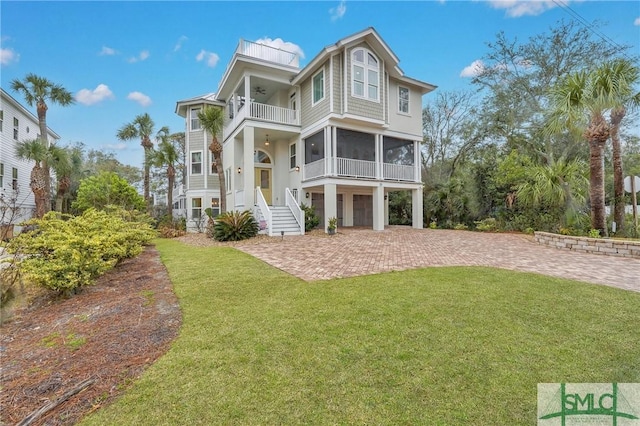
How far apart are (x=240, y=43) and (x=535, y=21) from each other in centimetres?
1765

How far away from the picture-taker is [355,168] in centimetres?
1519

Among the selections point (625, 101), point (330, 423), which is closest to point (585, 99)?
point (625, 101)

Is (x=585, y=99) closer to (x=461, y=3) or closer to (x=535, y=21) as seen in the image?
(x=461, y=3)

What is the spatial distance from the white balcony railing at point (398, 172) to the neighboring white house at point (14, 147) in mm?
20725

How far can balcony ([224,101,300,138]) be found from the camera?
14.8 metres

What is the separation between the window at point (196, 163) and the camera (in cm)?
2067

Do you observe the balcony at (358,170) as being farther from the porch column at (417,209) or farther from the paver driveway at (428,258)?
the paver driveway at (428,258)

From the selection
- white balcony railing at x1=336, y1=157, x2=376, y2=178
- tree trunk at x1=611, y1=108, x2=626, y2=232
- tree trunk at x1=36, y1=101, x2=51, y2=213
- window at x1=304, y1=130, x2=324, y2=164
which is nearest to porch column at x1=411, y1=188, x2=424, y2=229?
white balcony railing at x1=336, y1=157, x2=376, y2=178

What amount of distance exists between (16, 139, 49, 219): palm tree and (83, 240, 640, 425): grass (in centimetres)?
1801

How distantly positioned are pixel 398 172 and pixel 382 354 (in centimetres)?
1457

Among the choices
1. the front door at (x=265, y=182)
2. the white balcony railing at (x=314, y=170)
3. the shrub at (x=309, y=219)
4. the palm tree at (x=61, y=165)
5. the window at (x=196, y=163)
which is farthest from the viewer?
the window at (x=196, y=163)

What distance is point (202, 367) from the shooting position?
295 centimetres

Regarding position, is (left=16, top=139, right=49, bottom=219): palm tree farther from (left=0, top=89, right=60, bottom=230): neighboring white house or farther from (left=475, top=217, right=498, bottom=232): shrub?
(left=475, top=217, right=498, bottom=232): shrub

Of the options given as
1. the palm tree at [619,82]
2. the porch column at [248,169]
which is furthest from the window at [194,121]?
the palm tree at [619,82]
